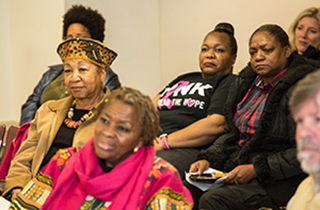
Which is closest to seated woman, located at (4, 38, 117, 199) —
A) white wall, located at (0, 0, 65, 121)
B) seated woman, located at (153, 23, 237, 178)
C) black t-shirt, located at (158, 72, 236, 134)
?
seated woman, located at (153, 23, 237, 178)

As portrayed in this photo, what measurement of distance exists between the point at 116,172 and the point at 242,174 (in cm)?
98

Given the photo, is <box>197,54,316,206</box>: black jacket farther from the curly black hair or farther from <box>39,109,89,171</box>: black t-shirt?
the curly black hair

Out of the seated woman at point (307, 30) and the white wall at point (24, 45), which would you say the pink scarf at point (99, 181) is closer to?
the seated woman at point (307, 30)

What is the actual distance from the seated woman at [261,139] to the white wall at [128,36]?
1.39 m

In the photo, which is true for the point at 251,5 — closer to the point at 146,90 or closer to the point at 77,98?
the point at 146,90

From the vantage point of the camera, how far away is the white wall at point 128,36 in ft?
15.6

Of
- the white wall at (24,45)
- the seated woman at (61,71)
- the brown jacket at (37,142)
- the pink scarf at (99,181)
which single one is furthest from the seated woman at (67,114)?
the white wall at (24,45)

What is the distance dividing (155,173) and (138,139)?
0.18 meters

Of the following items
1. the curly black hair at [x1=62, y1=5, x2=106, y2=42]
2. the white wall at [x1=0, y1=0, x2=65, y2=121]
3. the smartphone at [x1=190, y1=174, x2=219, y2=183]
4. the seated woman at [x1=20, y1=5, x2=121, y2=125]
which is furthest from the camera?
the white wall at [x1=0, y1=0, x2=65, y2=121]

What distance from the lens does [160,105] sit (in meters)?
3.61

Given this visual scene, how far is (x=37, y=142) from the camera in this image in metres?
2.97

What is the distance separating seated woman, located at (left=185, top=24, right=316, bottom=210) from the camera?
2.68 meters

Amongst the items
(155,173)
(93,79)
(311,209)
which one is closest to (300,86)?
(311,209)

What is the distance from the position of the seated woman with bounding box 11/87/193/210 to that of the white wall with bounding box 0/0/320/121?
95.6 inches
